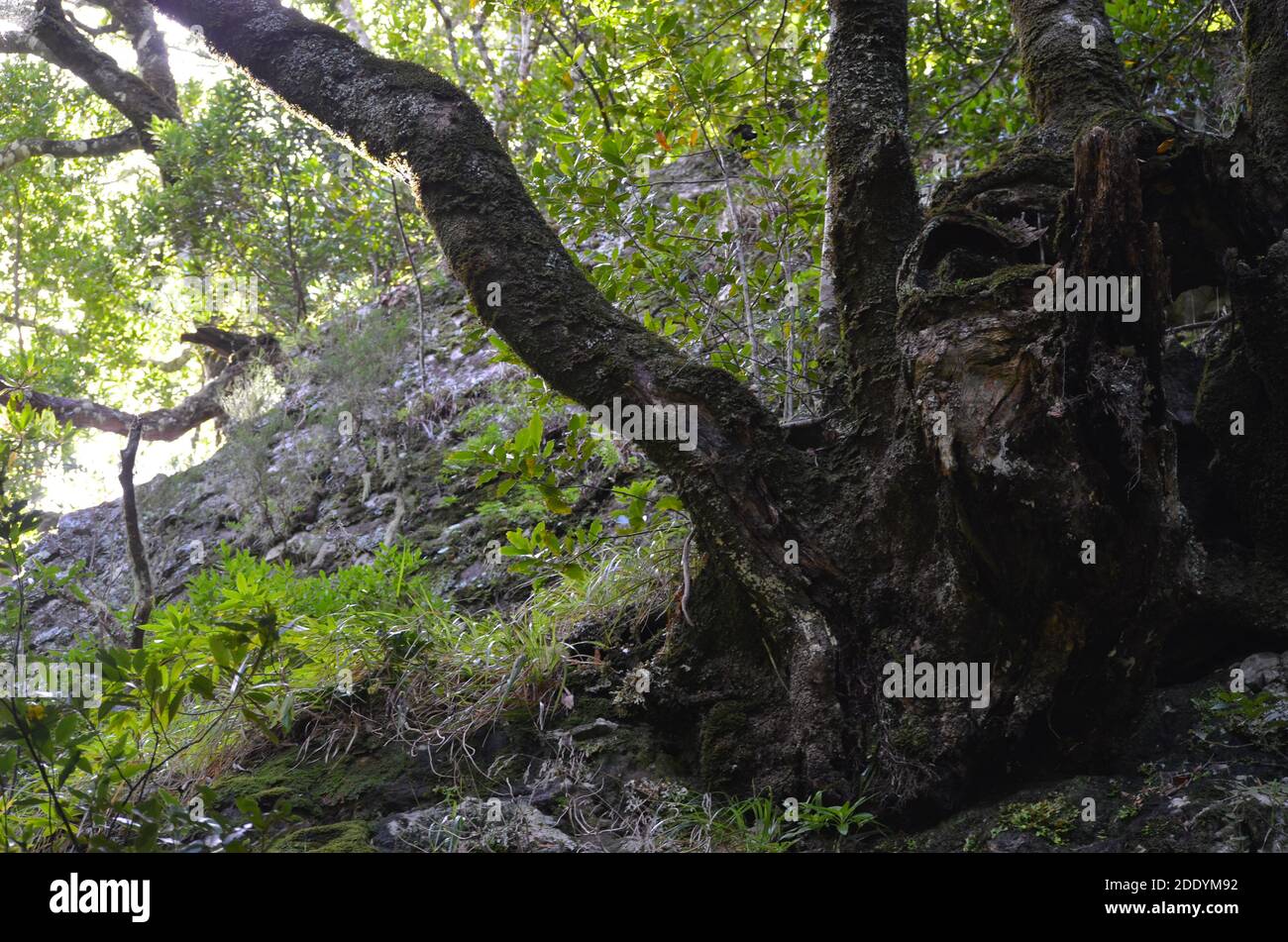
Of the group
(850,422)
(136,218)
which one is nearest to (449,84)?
(850,422)

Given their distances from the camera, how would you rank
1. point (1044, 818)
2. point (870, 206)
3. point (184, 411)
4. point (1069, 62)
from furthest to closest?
point (184, 411), point (1069, 62), point (870, 206), point (1044, 818)

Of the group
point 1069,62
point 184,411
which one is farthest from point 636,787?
point 184,411

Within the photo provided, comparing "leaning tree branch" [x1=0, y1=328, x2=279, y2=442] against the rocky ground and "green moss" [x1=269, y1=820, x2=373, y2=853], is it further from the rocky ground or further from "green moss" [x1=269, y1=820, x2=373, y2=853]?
"green moss" [x1=269, y1=820, x2=373, y2=853]

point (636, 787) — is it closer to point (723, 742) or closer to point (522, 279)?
point (723, 742)

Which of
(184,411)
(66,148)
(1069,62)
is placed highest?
(66,148)

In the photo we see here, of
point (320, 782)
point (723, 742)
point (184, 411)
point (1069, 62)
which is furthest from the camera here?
point (184, 411)

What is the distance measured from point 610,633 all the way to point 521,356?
1.16 metres

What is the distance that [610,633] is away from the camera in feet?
12.6

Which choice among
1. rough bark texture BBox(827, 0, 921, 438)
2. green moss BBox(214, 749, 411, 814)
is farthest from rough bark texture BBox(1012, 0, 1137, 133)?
green moss BBox(214, 749, 411, 814)

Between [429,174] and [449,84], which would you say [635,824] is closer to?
[429,174]

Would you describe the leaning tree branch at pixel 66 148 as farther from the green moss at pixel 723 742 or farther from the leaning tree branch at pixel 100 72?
the green moss at pixel 723 742

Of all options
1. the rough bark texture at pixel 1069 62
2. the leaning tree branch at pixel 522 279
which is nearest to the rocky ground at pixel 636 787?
the leaning tree branch at pixel 522 279

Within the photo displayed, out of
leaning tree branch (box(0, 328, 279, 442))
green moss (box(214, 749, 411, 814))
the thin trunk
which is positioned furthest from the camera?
leaning tree branch (box(0, 328, 279, 442))

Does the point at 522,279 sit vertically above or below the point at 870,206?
below
